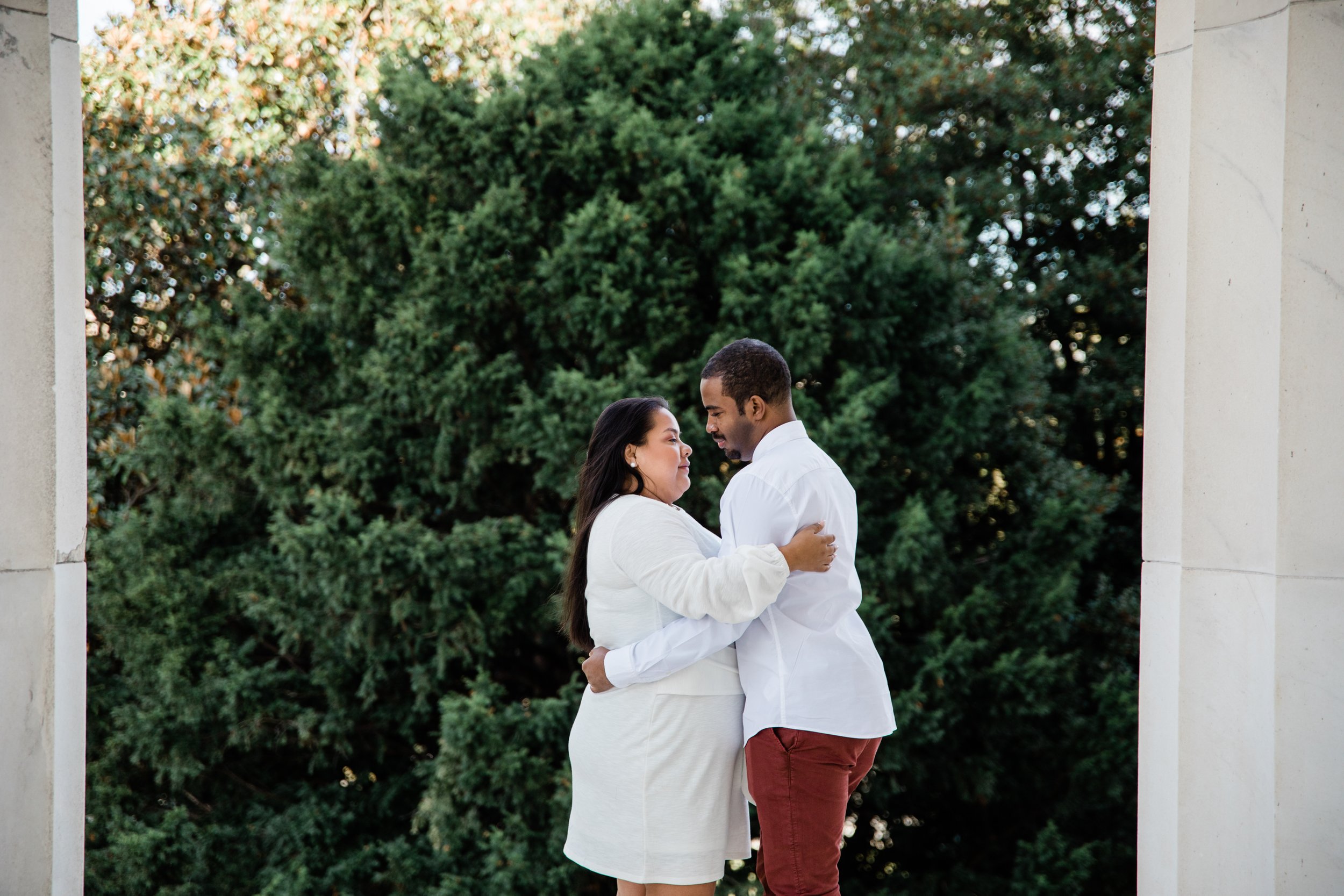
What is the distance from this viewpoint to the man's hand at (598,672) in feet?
9.28

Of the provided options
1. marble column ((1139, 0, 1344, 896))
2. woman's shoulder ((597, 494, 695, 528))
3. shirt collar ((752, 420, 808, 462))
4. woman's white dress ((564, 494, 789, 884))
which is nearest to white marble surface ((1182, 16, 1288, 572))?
marble column ((1139, 0, 1344, 896))

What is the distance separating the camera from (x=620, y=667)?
2.78 metres

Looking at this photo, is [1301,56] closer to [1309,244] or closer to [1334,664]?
[1309,244]

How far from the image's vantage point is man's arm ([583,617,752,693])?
2.74 metres

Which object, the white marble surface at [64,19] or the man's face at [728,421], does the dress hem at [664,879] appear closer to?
the man's face at [728,421]

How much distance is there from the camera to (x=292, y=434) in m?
6.95

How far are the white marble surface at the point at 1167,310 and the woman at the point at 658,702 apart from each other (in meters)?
0.84

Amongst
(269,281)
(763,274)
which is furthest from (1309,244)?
(269,281)

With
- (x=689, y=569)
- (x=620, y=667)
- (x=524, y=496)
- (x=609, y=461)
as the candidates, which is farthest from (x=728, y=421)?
(x=524, y=496)

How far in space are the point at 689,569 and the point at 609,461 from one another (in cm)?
42

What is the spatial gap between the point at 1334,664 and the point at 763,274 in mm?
4446

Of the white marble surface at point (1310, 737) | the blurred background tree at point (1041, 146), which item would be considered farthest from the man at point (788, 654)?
the blurred background tree at point (1041, 146)

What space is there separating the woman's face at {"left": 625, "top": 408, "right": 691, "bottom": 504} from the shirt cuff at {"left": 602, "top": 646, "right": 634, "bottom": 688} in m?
0.43

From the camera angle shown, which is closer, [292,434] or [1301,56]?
[1301,56]
